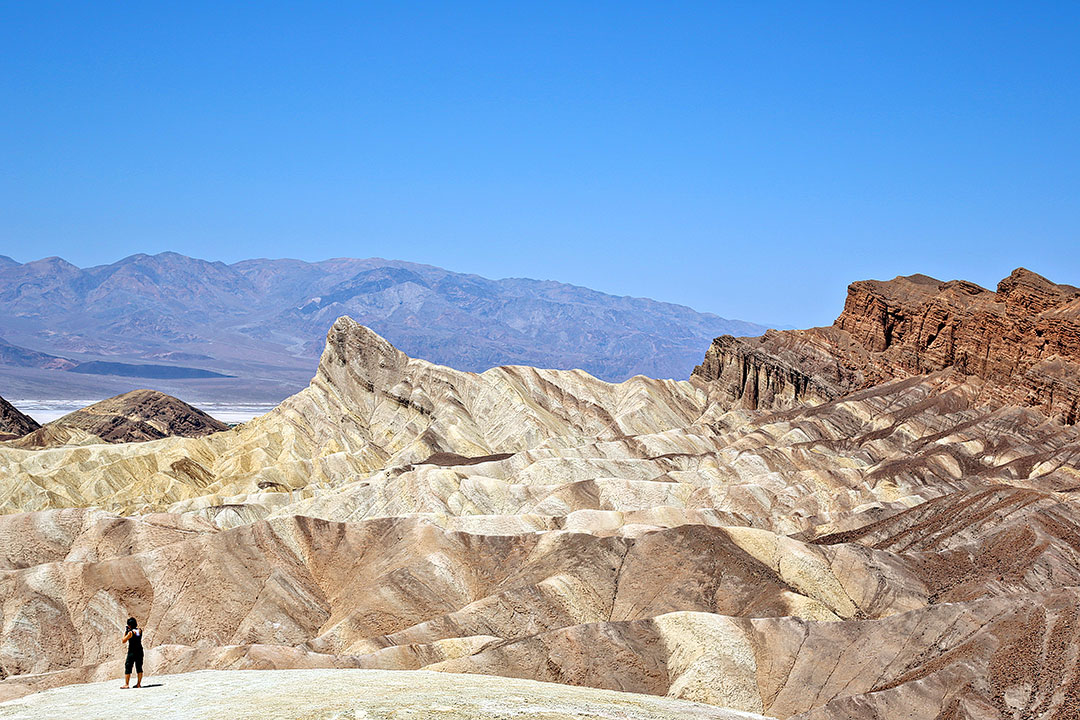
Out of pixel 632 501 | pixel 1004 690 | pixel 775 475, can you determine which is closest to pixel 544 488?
pixel 632 501

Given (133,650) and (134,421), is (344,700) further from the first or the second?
(134,421)

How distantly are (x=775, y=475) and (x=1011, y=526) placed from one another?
29.4 metres

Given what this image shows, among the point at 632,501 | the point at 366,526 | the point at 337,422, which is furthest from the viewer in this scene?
the point at 337,422

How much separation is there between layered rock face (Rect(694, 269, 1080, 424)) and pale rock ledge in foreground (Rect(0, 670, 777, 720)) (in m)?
84.5

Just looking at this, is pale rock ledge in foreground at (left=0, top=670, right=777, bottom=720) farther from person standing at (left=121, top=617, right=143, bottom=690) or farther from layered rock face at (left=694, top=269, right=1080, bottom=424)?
layered rock face at (left=694, top=269, right=1080, bottom=424)

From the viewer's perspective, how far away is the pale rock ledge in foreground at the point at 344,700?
31.6m

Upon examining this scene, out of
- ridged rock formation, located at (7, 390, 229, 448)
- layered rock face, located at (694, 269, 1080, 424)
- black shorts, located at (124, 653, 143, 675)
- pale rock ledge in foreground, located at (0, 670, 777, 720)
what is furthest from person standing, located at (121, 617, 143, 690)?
ridged rock formation, located at (7, 390, 229, 448)

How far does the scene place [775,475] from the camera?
94.6 m

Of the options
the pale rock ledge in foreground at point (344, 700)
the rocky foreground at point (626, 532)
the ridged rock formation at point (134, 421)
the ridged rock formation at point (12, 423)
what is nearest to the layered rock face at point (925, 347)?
the rocky foreground at point (626, 532)

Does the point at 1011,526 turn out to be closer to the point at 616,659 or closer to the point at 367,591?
the point at 616,659

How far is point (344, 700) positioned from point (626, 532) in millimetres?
29960

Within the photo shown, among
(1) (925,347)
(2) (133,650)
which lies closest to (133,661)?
(2) (133,650)

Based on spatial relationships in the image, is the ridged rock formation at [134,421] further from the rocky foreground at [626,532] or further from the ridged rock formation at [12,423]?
the rocky foreground at [626,532]

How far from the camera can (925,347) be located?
12712 cm
